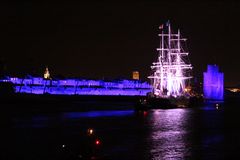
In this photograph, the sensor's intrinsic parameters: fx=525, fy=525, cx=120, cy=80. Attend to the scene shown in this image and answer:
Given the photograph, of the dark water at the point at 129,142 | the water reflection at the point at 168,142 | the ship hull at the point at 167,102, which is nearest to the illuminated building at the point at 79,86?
the ship hull at the point at 167,102

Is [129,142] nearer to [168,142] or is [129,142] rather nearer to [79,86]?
[168,142]

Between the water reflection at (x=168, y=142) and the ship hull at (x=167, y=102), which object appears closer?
the water reflection at (x=168, y=142)

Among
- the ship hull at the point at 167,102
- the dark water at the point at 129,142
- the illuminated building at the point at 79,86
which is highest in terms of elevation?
Answer: the illuminated building at the point at 79,86

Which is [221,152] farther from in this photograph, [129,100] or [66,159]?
[129,100]

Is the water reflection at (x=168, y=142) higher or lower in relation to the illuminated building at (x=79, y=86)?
lower

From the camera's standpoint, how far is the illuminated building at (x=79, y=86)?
112938 millimetres

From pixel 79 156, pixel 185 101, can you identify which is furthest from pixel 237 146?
pixel 185 101

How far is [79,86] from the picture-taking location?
390 feet

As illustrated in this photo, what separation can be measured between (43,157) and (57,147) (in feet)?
10.2

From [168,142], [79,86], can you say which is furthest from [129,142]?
[79,86]

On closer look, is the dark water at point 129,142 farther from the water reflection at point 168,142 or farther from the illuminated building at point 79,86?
the illuminated building at point 79,86

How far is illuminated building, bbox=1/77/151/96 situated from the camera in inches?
4446

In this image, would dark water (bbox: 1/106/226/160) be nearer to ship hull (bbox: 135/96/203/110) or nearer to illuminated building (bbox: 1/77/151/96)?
ship hull (bbox: 135/96/203/110)

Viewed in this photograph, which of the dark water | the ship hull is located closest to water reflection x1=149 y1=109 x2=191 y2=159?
the dark water
